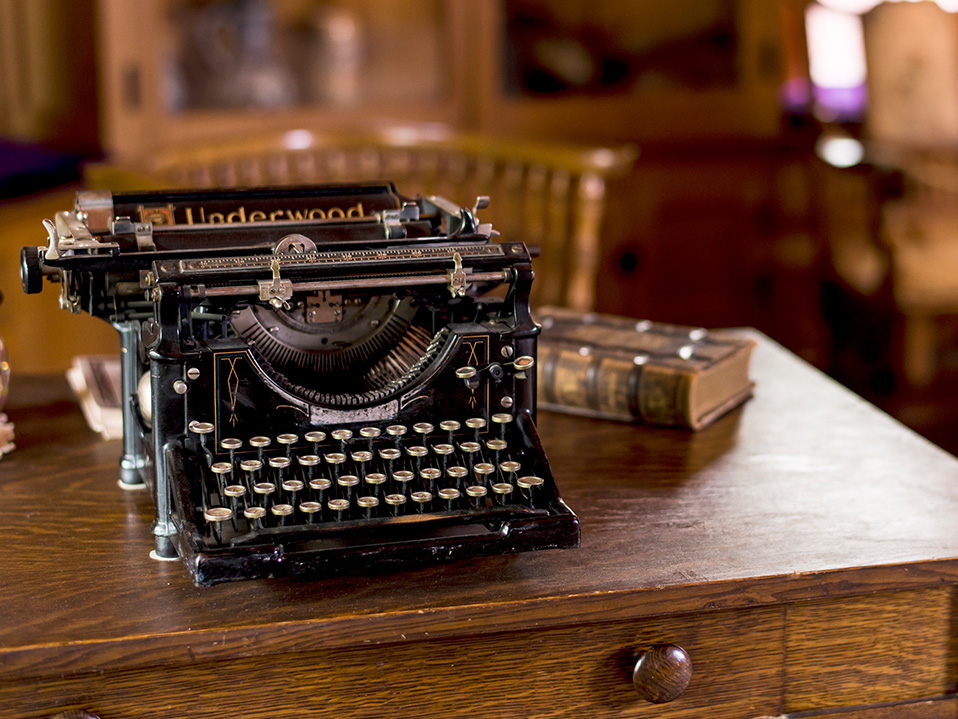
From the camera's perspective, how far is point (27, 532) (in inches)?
56.6

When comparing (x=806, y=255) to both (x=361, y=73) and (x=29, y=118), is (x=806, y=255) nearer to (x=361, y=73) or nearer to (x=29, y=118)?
(x=361, y=73)

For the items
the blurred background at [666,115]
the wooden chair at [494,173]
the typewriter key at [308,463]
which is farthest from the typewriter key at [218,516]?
the blurred background at [666,115]

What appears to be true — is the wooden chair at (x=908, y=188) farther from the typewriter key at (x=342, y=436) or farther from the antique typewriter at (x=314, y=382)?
the typewriter key at (x=342, y=436)

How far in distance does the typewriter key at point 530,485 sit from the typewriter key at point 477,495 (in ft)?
0.14

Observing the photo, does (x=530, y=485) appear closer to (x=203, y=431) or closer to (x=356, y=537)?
(x=356, y=537)

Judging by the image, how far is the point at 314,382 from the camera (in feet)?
4.94

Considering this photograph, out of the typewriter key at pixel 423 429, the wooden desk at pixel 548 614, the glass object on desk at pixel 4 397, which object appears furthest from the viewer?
the glass object on desk at pixel 4 397

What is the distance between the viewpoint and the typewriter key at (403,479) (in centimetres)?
137

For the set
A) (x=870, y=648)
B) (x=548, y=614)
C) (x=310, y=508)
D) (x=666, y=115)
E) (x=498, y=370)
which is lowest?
(x=870, y=648)

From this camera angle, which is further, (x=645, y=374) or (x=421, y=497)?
(x=645, y=374)

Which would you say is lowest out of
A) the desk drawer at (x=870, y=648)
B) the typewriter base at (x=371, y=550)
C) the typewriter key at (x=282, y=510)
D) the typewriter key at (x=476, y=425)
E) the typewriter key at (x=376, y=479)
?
the desk drawer at (x=870, y=648)

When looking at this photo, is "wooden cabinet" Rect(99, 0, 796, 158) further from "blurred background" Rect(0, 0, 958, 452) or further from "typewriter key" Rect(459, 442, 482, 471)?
"typewriter key" Rect(459, 442, 482, 471)

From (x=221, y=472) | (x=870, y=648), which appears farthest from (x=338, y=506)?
(x=870, y=648)

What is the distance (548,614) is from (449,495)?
0.18 meters
